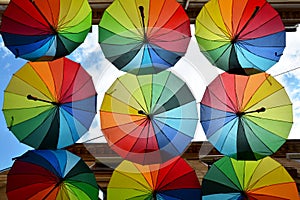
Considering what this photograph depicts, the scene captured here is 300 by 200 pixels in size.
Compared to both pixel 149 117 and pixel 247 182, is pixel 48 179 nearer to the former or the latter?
pixel 149 117

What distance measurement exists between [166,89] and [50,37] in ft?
9.82

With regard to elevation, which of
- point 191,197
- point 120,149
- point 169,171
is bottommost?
point 191,197

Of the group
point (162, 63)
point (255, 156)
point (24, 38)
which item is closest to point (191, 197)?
point (255, 156)

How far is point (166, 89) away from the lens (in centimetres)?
924

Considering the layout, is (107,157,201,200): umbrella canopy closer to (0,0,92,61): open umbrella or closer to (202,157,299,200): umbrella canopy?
(202,157,299,200): umbrella canopy

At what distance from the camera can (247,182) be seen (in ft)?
29.7

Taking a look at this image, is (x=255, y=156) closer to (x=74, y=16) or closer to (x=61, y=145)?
(x=61, y=145)

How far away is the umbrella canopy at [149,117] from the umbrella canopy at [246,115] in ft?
1.79

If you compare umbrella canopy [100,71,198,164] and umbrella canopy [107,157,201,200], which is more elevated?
umbrella canopy [100,71,198,164]

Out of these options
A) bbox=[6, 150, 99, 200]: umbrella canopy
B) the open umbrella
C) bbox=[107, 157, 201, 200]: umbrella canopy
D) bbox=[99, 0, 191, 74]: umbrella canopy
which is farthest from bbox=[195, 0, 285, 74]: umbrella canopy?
bbox=[6, 150, 99, 200]: umbrella canopy

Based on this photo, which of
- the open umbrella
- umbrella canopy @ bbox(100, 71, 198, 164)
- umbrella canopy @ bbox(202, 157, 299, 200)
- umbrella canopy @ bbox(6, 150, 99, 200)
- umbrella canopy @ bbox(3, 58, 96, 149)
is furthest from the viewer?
the open umbrella

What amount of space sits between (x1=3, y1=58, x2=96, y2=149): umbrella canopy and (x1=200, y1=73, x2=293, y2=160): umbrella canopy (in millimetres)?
2820

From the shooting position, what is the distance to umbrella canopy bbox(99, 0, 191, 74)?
950cm

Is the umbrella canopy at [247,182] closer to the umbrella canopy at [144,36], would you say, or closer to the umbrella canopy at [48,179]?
the umbrella canopy at [48,179]
